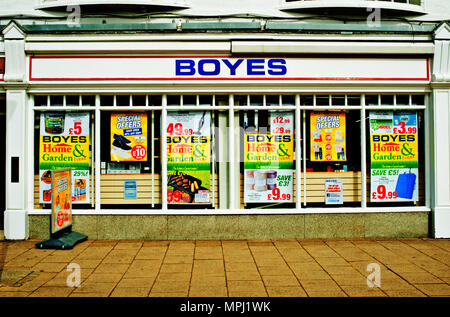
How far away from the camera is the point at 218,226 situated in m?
8.48

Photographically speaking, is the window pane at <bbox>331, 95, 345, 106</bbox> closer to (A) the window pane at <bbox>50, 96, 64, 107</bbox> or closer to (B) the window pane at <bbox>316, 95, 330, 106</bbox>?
(B) the window pane at <bbox>316, 95, 330, 106</bbox>

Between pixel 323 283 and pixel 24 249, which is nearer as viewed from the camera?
pixel 323 283

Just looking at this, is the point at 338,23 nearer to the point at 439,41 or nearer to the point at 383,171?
the point at 439,41

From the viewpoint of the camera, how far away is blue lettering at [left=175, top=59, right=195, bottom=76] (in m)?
8.38

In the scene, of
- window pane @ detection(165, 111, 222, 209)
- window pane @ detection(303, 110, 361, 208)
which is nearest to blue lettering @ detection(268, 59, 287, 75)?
window pane @ detection(303, 110, 361, 208)

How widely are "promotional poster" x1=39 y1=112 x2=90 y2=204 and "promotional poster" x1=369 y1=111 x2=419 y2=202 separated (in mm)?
6264

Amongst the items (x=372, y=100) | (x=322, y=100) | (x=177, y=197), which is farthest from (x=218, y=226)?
(x=372, y=100)

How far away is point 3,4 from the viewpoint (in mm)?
8969

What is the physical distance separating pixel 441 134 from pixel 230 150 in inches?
179

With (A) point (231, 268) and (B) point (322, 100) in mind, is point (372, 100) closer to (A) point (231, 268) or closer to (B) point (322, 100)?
(B) point (322, 100)

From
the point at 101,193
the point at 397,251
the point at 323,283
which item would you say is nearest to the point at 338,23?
the point at 397,251

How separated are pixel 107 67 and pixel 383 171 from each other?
6.36 metres
